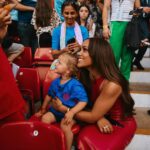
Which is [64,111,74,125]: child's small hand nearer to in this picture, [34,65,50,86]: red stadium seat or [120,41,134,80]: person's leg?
[34,65,50,86]: red stadium seat

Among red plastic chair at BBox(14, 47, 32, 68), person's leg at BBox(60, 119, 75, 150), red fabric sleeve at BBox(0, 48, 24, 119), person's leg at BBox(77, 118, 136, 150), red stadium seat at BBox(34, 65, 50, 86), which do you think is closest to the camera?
red fabric sleeve at BBox(0, 48, 24, 119)

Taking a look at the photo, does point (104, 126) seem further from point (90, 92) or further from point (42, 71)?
point (42, 71)

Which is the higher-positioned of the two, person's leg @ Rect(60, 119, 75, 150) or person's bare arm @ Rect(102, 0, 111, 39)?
person's bare arm @ Rect(102, 0, 111, 39)

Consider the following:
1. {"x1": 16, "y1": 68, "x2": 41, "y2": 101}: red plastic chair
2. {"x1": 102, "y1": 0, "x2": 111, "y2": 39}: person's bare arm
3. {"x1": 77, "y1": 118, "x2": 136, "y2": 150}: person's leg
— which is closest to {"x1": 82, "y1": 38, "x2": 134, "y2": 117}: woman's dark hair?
{"x1": 77, "y1": 118, "x2": 136, "y2": 150}: person's leg

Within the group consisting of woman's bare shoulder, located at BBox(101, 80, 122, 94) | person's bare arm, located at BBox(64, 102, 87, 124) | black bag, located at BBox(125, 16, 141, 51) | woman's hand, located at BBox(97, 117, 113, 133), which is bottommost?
woman's hand, located at BBox(97, 117, 113, 133)

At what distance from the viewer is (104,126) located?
1594mm

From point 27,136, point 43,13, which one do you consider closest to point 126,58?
point 43,13

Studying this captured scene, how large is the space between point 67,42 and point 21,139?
146 centimetres

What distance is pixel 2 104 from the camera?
4.40 ft

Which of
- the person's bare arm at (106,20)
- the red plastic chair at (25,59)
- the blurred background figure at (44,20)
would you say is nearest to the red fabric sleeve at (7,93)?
the person's bare arm at (106,20)

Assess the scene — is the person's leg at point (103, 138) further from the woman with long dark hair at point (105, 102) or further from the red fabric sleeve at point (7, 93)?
the red fabric sleeve at point (7, 93)

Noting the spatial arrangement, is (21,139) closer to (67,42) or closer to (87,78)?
(87,78)

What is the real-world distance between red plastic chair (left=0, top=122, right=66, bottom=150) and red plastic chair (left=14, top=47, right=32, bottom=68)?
1871 mm

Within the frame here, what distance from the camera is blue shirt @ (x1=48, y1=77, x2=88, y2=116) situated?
181cm
